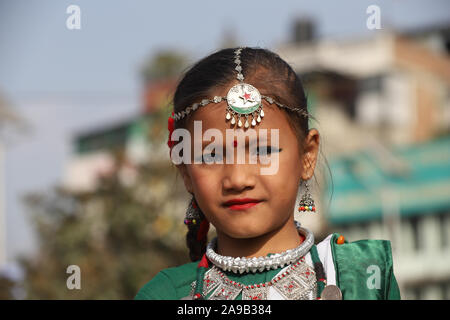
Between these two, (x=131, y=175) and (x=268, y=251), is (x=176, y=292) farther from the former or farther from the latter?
(x=131, y=175)

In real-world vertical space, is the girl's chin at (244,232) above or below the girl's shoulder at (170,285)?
above

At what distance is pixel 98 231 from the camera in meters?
14.8

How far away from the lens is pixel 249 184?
3.04 m

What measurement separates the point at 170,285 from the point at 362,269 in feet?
2.79

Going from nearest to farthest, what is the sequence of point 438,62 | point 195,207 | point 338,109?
1. point 195,207
2. point 338,109
3. point 438,62

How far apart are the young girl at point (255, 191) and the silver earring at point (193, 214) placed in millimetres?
173

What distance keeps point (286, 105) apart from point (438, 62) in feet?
119

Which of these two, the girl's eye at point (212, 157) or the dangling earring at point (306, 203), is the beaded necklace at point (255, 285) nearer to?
the dangling earring at point (306, 203)

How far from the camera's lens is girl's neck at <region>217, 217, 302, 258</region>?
3.28m

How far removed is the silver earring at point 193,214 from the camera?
3579mm

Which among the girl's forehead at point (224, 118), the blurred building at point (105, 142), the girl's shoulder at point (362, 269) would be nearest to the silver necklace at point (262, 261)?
the girl's shoulder at point (362, 269)

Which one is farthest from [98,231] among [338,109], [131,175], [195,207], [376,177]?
[338,109]
